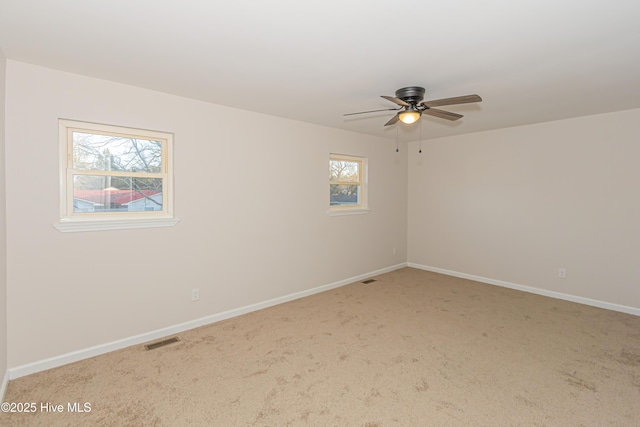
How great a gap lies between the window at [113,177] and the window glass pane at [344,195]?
7.92ft

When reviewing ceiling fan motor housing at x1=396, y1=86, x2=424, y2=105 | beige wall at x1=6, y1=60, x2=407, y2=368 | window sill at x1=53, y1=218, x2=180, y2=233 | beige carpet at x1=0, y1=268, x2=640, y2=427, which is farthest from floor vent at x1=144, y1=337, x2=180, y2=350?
ceiling fan motor housing at x1=396, y1=86, x2=424, y2=105

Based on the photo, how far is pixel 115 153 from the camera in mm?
2965

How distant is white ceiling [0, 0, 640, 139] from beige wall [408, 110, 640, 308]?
37.3 inches

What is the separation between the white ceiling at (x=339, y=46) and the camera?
1.75 metres

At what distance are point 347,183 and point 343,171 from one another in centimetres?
20

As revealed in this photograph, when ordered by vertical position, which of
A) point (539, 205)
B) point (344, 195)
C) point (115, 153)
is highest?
point (115, 153)

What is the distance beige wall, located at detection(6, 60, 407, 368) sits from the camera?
2.51m

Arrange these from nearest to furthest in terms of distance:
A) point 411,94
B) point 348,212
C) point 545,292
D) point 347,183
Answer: point 411,94
point 545,292
point 348,212
point 347,183

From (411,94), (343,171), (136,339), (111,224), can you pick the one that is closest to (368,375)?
(136,339)

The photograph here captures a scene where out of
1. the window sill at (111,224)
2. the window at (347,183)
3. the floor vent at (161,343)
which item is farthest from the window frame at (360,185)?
the floor vent at (161,343)

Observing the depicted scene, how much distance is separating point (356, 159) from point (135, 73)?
132 inches

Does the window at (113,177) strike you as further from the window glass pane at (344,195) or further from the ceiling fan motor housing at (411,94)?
the window glass pane at (344,195)

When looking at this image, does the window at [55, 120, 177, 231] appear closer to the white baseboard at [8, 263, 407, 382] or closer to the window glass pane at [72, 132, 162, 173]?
the window glass pane at [72, 132, 162, 173]

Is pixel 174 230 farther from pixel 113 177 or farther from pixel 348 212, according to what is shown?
pixel 348 212
